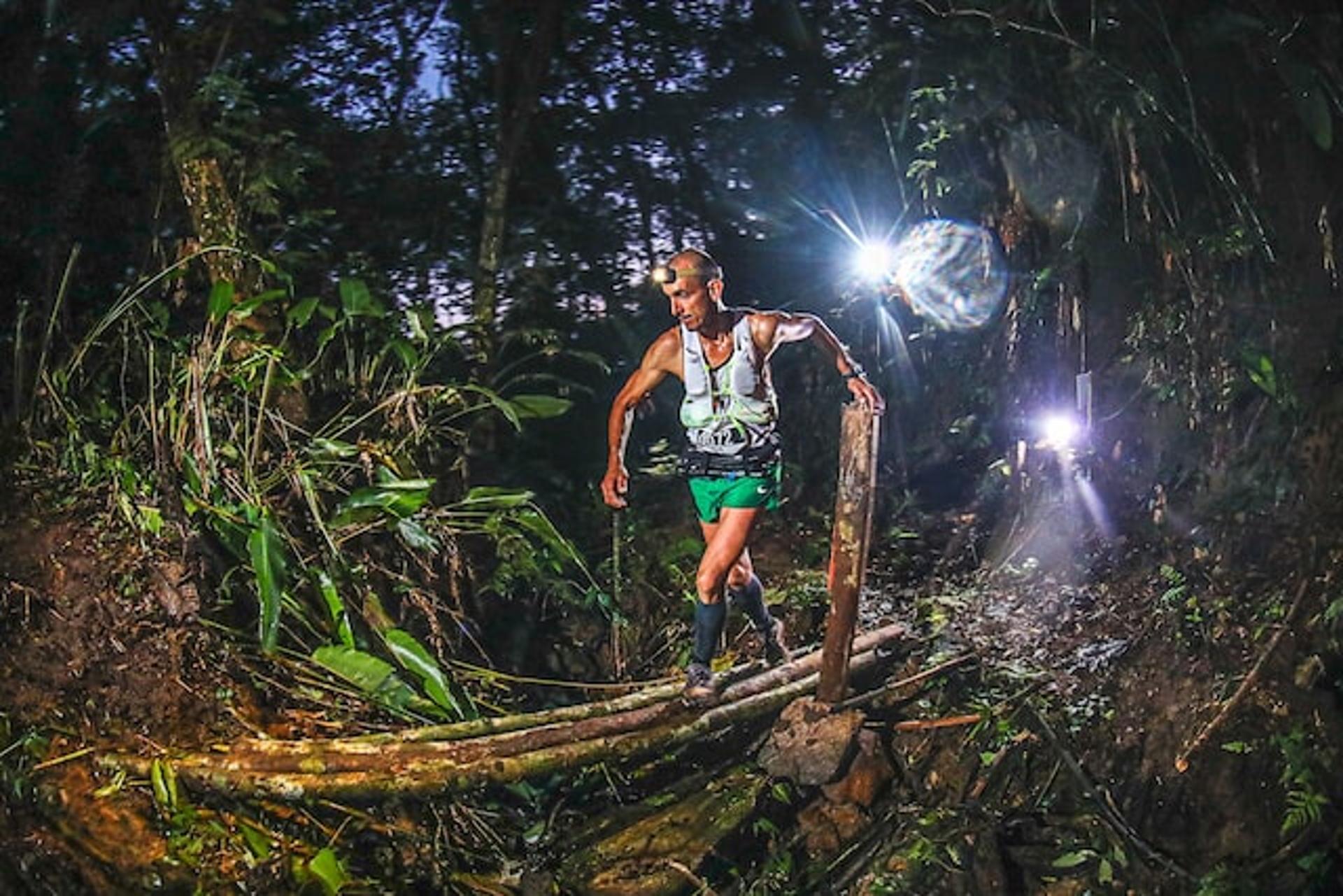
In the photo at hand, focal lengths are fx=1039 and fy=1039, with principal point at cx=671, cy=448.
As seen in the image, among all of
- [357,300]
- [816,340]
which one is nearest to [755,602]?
[816,340]

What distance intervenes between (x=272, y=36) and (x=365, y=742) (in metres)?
1.54

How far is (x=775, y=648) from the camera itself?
6.10 ft

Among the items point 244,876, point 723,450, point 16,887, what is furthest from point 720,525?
point 16,887

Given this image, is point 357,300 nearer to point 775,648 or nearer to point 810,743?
point 775,648

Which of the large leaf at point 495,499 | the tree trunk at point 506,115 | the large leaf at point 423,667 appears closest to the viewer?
the large leaf at point 423,667

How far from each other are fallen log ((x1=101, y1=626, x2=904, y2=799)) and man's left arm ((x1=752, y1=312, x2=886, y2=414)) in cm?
42

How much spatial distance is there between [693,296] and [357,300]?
0.70 metres

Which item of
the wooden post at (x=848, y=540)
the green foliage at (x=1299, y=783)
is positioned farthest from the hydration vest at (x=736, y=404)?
the green foliage at (x=1299, y=783)

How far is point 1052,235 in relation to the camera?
2.03 metres

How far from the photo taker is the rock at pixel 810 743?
1.74 m

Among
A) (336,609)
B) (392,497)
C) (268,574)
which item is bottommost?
(336,609)

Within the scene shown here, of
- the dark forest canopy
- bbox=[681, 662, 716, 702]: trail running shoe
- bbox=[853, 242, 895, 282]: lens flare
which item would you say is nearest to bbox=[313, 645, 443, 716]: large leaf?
the dark forest canopy

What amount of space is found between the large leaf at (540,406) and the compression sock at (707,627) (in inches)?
18.3

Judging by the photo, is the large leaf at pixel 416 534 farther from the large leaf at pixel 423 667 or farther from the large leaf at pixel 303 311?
the large leaf at pixel 303 311
